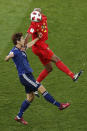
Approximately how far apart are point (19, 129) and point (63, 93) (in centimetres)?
200

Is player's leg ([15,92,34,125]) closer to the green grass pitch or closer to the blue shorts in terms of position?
the green grass pitch

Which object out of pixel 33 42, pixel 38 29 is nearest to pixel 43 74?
pixel 38 29

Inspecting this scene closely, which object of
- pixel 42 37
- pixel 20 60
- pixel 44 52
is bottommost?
pixel 44 52

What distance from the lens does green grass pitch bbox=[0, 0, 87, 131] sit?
10.1 meters

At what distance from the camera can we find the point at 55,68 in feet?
41.5

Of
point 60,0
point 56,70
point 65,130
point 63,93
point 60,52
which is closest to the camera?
point 65,130

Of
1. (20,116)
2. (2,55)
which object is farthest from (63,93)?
(2,55)

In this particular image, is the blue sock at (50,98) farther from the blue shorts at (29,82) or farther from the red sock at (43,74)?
the red sock at (43,74)

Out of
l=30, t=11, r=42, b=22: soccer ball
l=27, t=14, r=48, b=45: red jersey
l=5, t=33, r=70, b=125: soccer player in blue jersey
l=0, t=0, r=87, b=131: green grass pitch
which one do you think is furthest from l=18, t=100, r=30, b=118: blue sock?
l=30, t=11, r=42, b=22: soccer ball

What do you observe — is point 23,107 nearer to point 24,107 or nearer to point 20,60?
point 24,107

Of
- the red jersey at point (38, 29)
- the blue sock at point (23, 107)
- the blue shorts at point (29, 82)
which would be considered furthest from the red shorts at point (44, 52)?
the blue sock at point (23, 107)

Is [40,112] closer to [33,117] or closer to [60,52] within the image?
[33,117]

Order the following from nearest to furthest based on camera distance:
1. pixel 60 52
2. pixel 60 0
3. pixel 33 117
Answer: pixel 33 117 → pixel 60 52 → pixel 60 0

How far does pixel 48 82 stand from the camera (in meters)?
11.9
